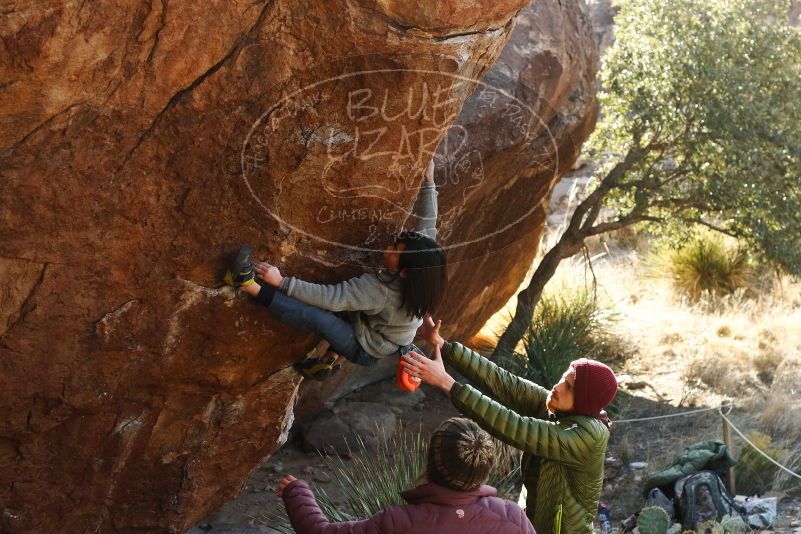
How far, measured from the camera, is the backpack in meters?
6.38

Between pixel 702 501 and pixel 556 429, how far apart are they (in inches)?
112

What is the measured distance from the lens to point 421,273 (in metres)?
4.69

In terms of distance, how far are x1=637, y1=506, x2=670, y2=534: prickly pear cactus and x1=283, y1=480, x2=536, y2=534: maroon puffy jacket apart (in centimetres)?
275

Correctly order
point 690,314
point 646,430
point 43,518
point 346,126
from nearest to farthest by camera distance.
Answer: point 346,126, point 43,518, point 646,430, point 690,314

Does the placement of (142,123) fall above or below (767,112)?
below

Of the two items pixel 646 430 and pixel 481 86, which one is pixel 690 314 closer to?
pixel 646 430

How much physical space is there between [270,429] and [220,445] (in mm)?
314

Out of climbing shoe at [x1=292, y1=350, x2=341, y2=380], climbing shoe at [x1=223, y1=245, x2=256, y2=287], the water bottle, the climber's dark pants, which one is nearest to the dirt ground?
the water bottle

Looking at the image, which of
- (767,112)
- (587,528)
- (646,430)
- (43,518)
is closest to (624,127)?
(767,112)

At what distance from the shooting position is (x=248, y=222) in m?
4.67

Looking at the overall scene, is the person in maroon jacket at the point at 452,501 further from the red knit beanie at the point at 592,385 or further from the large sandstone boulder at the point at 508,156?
the large sandstone boulder at the point at 508,156

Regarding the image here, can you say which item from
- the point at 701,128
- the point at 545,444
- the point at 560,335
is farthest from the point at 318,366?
the point at 701,128

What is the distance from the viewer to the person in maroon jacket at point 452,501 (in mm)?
3230

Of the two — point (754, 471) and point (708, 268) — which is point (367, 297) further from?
point (708, 268)
